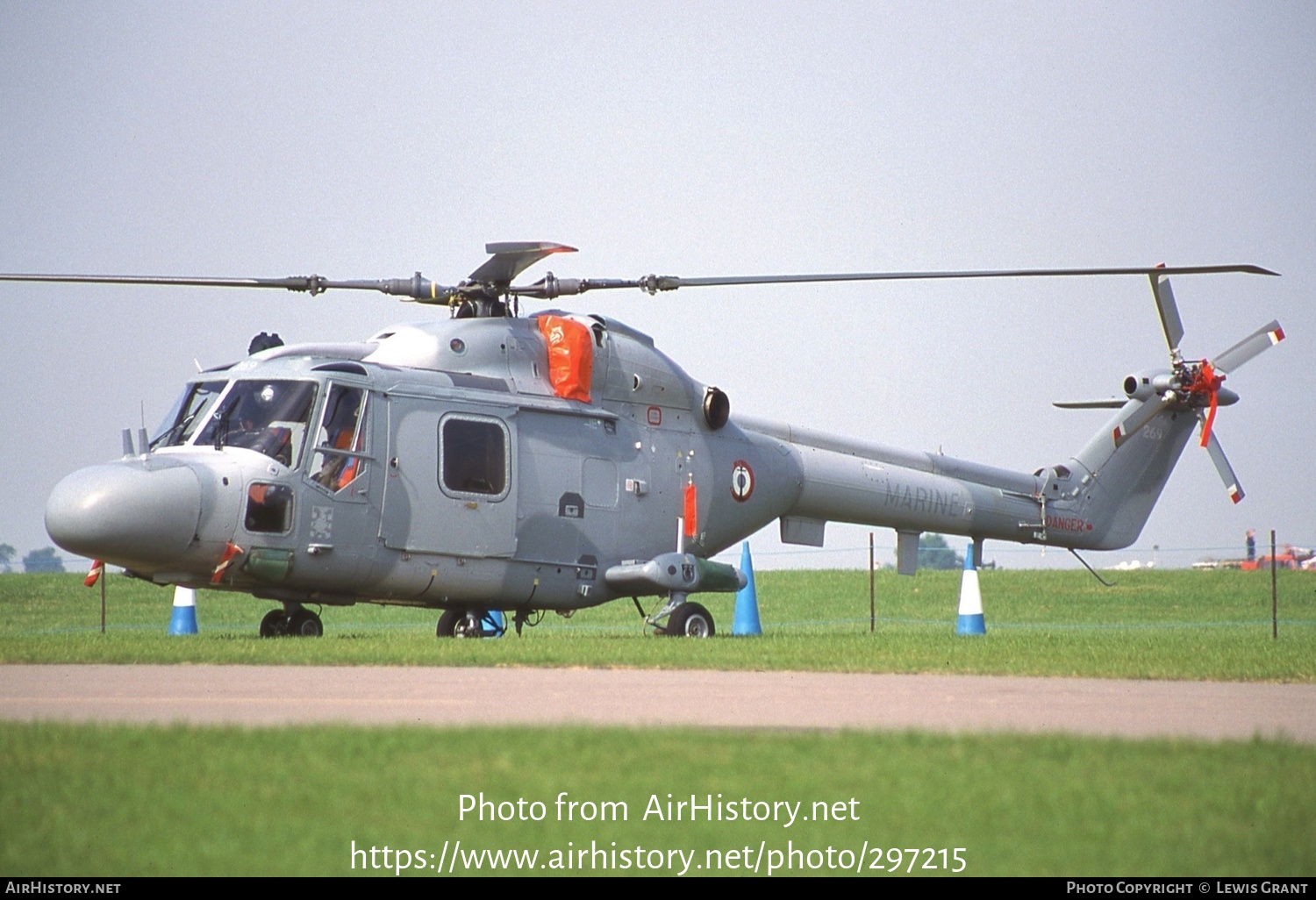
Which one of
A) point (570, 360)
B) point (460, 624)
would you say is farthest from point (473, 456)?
point (460, 624)

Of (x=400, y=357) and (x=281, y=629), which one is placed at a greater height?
(x=400, y=357)

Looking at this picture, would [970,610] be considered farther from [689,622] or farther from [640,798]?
[640,798]

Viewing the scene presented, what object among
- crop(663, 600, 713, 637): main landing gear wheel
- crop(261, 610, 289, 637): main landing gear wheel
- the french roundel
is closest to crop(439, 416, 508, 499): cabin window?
crop(261, 610, 289, 637): main landing gear wheel

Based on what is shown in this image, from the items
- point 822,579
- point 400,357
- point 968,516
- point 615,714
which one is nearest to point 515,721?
point 615,714

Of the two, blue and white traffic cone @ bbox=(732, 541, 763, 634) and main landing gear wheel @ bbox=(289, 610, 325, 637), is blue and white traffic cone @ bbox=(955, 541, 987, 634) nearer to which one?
blue and white traffic cone @ bbox=(732, 541, 763, 634)

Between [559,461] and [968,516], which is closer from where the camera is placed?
[559,461]

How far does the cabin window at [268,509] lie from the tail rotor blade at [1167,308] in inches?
484

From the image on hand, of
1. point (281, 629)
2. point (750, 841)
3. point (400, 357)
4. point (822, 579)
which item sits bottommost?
point (822, 579)

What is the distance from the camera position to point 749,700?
982cm

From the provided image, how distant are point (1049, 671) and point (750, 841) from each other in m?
7.87

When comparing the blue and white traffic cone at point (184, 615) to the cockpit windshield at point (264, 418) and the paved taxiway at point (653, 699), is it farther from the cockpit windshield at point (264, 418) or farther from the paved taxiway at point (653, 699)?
the paved taxiway at point (653, 699)

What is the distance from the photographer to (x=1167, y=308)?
22781 millimetres
